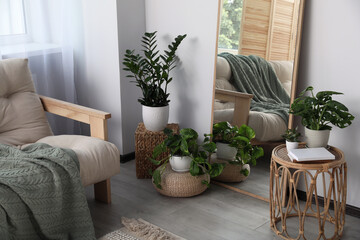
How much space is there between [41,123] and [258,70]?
1.34 m

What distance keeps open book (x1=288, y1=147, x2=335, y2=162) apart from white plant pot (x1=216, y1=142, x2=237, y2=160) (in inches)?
24.4

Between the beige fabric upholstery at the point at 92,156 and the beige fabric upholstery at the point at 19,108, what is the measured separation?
0.51ft

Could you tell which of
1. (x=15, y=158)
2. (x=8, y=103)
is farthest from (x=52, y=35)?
(x=15, y=158)

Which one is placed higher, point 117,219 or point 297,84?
point 297,84

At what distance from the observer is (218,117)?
287 centimetres

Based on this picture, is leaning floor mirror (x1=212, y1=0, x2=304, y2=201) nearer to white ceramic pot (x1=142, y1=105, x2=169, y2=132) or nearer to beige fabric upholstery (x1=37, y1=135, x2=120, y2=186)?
white ceramic pot (x1=142, y1=105, x2=169, y2=132)

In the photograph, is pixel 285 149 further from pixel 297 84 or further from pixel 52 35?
pixel 52 35

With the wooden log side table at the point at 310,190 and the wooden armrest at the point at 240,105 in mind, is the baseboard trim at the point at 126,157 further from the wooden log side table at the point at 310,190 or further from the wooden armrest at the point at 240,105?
the wooden log side table at the point at 310,190

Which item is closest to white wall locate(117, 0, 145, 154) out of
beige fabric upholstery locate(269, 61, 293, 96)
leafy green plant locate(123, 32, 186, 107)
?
leafy green plant locate(123, 32, 186, 107)

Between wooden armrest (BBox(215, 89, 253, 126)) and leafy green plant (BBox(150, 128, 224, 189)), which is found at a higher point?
wooden armrest (BBox(215, 89, 253, 126))

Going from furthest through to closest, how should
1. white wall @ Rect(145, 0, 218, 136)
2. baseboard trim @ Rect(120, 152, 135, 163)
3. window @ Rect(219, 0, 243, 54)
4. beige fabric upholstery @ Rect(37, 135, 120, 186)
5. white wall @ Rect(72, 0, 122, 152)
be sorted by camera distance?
baseboard trim @ Rect(120, 152, 135, 163) → white wall @ Rect(72, 0, 122, 152) → white wall @ Rect(145, 0, 218, 136) → window @ Rect(219, 0, 243, 54) → beige fabric upholstery @ Rect(37, 135, 120, 186)

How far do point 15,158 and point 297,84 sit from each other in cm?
157

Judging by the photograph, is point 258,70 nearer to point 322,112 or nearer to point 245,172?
point 322,112

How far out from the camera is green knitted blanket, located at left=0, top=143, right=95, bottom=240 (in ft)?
6.58
